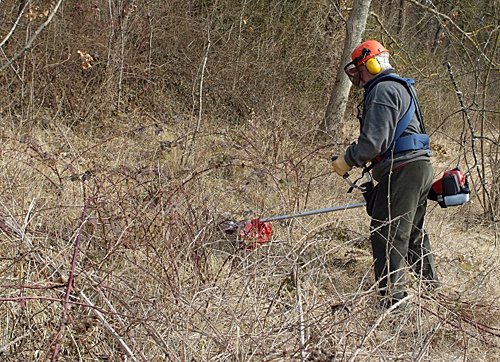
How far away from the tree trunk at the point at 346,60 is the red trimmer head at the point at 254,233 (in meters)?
3.94

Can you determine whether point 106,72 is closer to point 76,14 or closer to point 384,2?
point 76,14

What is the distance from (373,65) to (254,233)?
1.46 meters

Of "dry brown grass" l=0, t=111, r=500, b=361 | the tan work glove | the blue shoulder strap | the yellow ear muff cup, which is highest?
the yellow ear muff cup

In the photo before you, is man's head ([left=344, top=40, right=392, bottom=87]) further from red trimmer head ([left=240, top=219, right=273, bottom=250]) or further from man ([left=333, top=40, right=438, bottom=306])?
red trimmer head ([left=240, top=219, right=273, bottom=250])

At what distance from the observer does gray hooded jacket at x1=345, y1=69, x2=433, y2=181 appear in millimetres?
3350

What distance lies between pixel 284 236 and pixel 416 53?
945 centimetres

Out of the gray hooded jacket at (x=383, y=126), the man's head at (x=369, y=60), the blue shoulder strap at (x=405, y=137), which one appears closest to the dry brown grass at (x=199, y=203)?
the gray hooded jacket at (x=383, y=126)

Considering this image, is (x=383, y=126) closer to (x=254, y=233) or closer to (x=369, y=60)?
(x=369, y=60)

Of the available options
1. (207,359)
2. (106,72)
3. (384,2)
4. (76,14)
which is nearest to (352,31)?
(106,72)

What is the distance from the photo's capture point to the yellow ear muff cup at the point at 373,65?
3.56 meters

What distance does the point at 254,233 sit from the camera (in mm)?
3416

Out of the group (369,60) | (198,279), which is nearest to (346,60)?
(369,60)

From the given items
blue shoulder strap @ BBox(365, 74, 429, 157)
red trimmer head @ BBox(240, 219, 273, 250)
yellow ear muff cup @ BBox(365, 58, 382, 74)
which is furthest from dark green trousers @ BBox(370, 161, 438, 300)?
red trimmer head @ BBox(240, 219, 273, 250)

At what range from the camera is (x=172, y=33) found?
9125 mm
